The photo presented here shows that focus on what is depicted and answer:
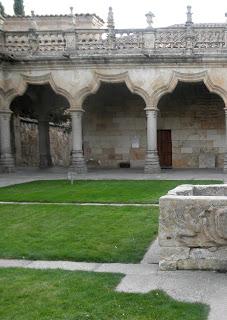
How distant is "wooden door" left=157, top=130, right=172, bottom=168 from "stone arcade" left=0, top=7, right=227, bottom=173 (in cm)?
5

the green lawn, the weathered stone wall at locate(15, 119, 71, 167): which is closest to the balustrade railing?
the green lawn

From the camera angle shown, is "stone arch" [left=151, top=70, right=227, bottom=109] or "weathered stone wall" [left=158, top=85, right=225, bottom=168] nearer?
"stone arch" [left=151, top=70, right=227, bottom=109]

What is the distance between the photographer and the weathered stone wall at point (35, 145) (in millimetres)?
28312

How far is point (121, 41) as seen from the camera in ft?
67.2

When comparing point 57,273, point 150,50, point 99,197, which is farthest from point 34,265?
point 150,50

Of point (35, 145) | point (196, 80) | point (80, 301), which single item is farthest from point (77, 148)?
point (80, 301)

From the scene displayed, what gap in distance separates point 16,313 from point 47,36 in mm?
17625

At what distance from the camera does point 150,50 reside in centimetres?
2000

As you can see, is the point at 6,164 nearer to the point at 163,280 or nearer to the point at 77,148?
the point at 77,148

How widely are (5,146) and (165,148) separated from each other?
24.4 feet

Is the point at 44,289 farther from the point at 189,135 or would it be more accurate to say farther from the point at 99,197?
the point at 189,135

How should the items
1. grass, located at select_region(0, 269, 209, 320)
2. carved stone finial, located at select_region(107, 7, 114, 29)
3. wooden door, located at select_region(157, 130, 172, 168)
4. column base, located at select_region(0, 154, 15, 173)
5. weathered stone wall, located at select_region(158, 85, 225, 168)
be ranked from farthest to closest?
wooden door, located at select_region(157, 130, 172, 168)
weathered stone wall, located at select_region(158, 85, 225, 168)
column base, located at select_region(0, 154, 15, 173)
carved stone finial, located at select_region(107, 7, 114, 29)
grass, located at select_region(0, 269, 209, 320)

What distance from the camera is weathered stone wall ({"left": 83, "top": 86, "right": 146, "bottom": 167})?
24.3 metres

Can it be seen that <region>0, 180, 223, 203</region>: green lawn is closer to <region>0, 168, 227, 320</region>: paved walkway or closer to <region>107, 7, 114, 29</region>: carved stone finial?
<region>0, 168, 227, 320</region>: paved walkway
